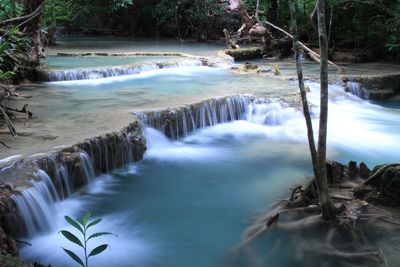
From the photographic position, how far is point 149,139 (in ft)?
23.0

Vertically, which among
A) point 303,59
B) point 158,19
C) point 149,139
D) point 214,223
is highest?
point 158,19

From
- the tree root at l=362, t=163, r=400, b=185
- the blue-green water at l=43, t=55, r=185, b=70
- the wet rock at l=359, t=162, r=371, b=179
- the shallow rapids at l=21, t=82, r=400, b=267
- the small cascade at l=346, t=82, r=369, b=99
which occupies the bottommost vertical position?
the shallow rapids at l=21, t=82, r=400, b=267

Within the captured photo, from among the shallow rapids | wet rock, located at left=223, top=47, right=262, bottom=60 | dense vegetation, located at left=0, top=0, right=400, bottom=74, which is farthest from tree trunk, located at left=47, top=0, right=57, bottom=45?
the shallow rapids

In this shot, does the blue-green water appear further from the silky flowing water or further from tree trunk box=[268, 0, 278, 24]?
tree trunk box=[268, 0, 278, 24]

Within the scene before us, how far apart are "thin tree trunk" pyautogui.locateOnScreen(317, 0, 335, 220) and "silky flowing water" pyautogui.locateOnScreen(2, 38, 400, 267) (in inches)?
17.4

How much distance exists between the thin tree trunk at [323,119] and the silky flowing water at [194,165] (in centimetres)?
44

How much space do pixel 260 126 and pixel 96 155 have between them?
12.3 feet

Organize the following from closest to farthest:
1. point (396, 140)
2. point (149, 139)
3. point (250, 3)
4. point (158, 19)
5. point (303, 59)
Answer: point (149, 139) < point (396, 140) < point (303, 59) < point (250, 3) < point (158, 19)

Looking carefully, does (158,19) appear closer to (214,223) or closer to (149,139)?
(149,139)

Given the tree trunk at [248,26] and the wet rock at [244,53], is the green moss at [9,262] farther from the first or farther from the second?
the tree trunk at [248,26]

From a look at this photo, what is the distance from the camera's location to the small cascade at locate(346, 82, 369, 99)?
34.9ft

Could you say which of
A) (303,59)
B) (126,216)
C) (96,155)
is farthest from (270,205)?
(303,59)

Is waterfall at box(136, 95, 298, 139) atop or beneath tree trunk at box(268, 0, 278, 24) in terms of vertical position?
beneath

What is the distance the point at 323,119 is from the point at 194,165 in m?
2.99
